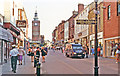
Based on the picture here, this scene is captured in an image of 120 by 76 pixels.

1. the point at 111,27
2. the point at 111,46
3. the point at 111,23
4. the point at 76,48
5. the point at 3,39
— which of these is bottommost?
the point at 76,48

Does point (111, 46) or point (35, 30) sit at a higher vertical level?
point (35, 30)

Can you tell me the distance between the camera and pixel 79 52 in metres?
28.3

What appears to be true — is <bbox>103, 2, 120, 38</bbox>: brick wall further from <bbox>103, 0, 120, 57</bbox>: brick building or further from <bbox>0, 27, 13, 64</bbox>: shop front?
<bbox>0, 27, 13, 64</bbox>: shop front

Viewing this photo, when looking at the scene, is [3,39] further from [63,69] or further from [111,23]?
[111,23]

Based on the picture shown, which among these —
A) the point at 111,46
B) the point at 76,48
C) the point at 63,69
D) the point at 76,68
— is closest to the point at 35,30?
the point at 76,48

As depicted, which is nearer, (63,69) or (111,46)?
(63,69)

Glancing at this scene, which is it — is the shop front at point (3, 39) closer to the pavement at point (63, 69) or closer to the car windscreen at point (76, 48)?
the pavement at point (63, 69)

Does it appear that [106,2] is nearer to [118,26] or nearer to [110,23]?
[110,23]

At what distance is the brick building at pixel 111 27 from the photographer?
2667 centimetres

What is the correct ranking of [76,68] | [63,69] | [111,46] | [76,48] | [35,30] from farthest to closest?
[35,30] < [76,48] < [111,46] < [76,68] < [63,69]

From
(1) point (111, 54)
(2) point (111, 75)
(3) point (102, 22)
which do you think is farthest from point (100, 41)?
(2) point (111, 75)

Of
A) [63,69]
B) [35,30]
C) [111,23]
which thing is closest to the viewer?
[63,69]

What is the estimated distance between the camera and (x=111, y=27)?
94.7 ft

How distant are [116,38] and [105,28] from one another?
16.8 ft
